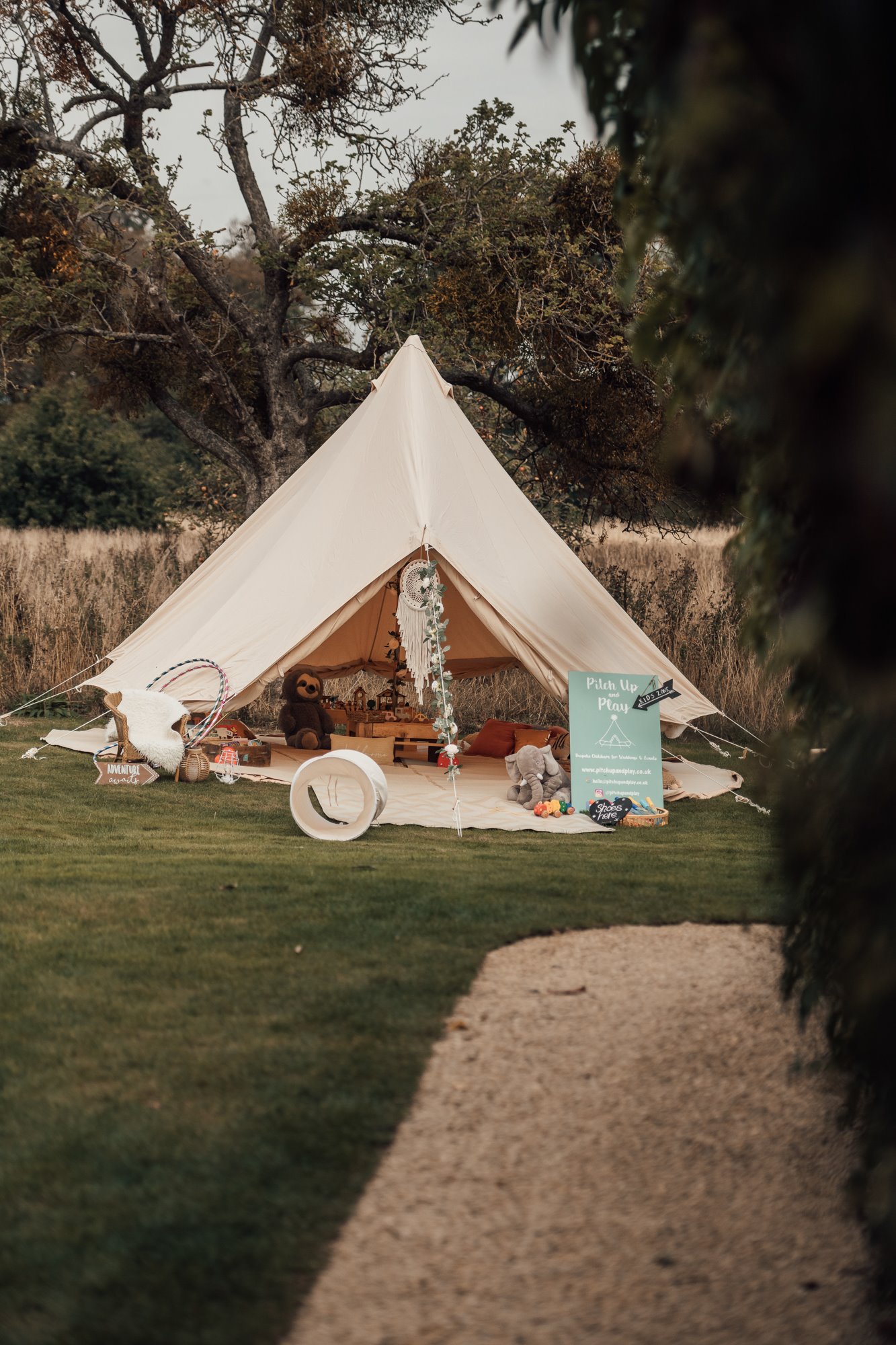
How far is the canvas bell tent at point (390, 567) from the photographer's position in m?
7.16

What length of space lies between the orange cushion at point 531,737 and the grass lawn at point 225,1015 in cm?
224

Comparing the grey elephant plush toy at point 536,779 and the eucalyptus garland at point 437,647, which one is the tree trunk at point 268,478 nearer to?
the eucalyptus garland at point 437,647

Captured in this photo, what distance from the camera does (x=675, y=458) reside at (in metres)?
1.57

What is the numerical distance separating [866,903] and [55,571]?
10431 mm

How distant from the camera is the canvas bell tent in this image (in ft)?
23.5

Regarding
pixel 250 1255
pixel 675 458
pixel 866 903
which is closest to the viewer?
pixel 866 903

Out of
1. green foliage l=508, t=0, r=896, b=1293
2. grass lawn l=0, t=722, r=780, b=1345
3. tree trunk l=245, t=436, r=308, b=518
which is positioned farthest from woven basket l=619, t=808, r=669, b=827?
tree trunk l=245, t=436, r=308, b=518

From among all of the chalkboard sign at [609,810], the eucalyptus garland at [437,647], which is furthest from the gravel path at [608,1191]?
the eucalyptus garland at [437,647]

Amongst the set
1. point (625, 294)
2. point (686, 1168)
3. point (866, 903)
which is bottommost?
point (686, 1168)

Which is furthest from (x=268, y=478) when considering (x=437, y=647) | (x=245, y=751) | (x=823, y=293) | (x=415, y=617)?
(x=823, y=293)

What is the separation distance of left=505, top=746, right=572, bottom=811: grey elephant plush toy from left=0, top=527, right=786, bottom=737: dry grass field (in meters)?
2.77

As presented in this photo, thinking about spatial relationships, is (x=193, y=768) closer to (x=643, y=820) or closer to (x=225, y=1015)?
(x=643, y=820)

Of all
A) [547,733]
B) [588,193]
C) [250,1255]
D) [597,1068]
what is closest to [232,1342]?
[250,1255]

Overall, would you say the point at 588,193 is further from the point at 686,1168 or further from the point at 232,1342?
Answer: the point at 232,1342
